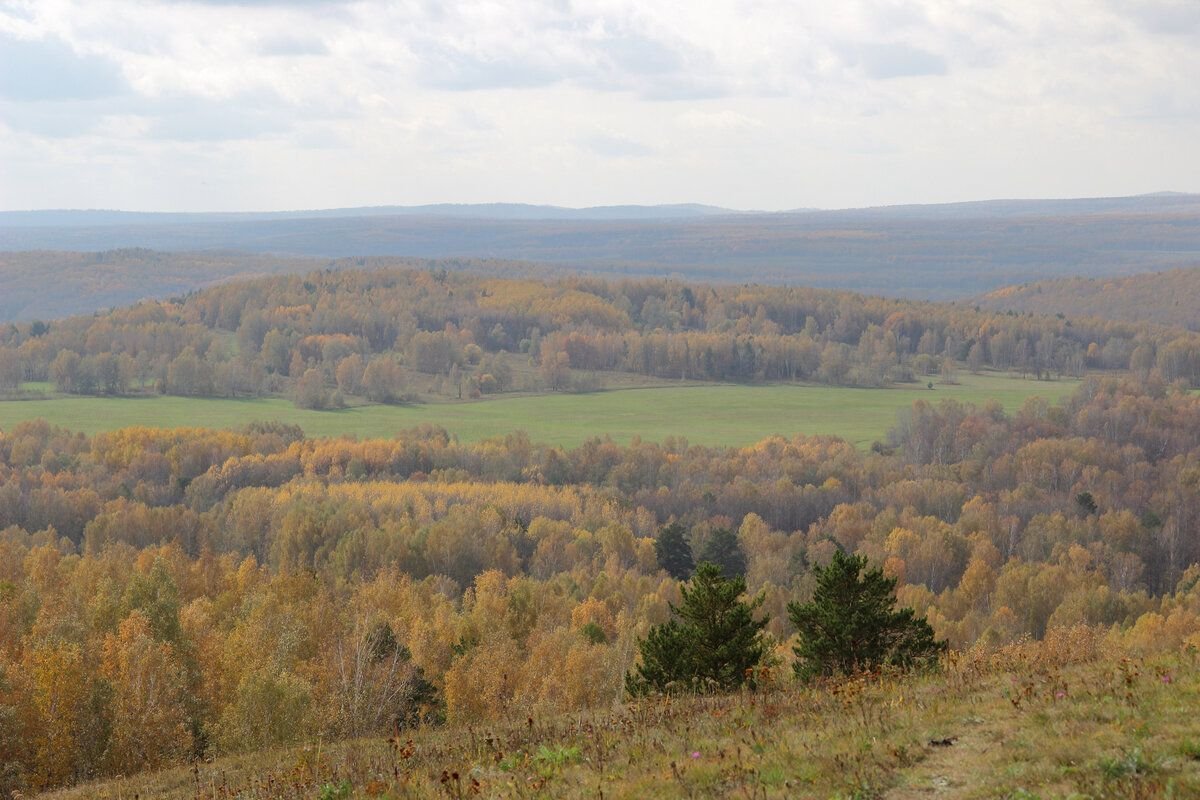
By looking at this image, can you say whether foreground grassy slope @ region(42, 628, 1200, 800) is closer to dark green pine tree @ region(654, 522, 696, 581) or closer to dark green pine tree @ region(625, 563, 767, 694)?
dark green pine tree @ region(625, 563, 767, 694)

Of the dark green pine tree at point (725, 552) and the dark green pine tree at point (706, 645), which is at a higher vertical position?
the dark green pine tree at point (706, 645)

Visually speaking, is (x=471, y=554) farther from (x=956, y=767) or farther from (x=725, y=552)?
(x=956, y=767)

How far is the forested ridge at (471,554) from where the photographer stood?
38.5 m

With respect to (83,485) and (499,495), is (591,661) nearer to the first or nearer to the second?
(499,495)

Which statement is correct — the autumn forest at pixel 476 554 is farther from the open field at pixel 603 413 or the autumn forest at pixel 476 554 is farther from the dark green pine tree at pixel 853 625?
the open field at pixel 603 413

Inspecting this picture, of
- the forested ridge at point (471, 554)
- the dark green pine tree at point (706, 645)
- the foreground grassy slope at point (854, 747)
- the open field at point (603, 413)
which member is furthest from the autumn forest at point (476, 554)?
the open field at point (603, 413)

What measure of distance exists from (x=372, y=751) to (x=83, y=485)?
108m

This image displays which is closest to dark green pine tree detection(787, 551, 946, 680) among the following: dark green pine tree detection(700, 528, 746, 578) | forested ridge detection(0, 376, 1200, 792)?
forested ridge detection(0, 376, 1200, 792)

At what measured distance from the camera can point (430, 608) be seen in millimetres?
71375

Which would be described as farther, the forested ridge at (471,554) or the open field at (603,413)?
the open field at (603,413)

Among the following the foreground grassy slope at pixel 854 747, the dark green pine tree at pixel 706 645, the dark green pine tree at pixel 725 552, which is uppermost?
the foreground grassy slope at pixel 854 747

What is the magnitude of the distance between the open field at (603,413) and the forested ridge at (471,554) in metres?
11.1

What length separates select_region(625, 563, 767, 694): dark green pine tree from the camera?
23188mm

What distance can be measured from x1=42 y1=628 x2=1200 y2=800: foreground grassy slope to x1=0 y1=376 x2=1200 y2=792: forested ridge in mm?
5194
